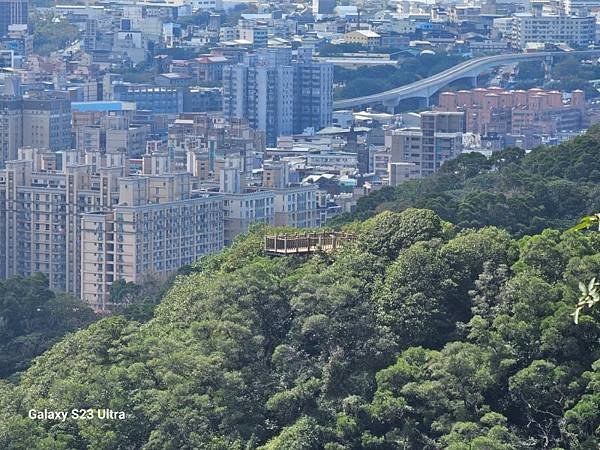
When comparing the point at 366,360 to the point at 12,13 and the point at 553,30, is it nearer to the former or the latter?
the point at 12,13

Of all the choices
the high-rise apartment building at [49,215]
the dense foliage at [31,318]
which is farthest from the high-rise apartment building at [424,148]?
the dense foliage at [31,318]

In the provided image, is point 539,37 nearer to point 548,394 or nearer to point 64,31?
point 64,31

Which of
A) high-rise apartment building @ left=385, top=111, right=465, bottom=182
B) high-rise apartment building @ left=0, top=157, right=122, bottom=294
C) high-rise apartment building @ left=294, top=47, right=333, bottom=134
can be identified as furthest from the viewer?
high-rise apartment building @ left=294, top=47, right=333, bottom=134

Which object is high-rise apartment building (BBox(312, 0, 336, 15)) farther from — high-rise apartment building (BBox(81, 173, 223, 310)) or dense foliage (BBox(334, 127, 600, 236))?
dense foliage (BBox(334, 127, 600, 236))

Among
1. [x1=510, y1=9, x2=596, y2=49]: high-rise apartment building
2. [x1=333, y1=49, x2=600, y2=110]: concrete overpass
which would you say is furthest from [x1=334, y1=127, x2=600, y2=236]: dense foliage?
[x1=510, y1=9, x2=596, y2=49]: high-rise apartment building

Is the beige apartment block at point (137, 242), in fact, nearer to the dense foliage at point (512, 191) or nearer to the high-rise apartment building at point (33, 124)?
the dense foliage at point (512, 191)

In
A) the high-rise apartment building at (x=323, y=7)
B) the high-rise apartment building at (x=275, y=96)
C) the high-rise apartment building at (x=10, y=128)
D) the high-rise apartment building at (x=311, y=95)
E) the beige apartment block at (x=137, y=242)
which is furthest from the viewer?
the high-rise apartment building at (x=323, y=7)

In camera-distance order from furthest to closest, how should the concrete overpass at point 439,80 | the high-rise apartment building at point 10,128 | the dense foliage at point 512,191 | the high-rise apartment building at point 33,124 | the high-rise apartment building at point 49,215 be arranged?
the concrete overpass at point 439,80
the high-rise apartment building at point 33,124
the high-rise apartment building at point 10,128
the high-rise apartment building at point 49,215
the dense foliage at point 512,191
